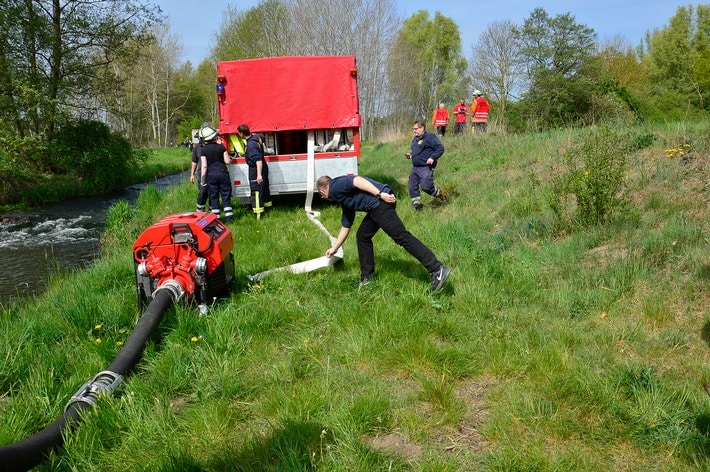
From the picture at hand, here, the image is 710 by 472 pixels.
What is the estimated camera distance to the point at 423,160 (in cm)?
992

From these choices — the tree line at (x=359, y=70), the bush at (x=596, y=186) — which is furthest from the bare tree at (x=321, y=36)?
the bush at (x=596, y=186)

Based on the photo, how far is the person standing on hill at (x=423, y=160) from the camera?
9.85 m

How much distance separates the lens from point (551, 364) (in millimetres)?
3688

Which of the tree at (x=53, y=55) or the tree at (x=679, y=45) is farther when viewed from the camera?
the tree at (x=679, y=45)

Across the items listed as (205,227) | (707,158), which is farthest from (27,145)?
(707,158)

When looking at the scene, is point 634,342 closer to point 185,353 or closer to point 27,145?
point 185,353

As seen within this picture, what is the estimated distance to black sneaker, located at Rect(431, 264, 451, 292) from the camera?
204 inches

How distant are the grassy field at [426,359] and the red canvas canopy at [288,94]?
4501mm

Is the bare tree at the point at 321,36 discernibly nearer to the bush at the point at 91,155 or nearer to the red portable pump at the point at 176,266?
the bush at the point at 91,155

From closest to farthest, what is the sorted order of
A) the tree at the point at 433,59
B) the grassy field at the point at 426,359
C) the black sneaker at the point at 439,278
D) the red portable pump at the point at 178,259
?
the grassy field at the point at 426,359
the red portable pump at the point at 178,259
the black sneaker at the point at 439,278
the tree at the point at 433,59

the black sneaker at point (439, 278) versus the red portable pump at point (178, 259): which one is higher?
the red portable pump at point (178, 259)

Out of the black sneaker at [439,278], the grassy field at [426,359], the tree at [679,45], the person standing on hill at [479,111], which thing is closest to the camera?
the grassy field at [426,359]

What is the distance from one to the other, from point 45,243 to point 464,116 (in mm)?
15603

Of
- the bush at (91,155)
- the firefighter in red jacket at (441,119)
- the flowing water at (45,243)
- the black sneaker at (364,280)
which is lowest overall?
the flowing water at (45,243)
